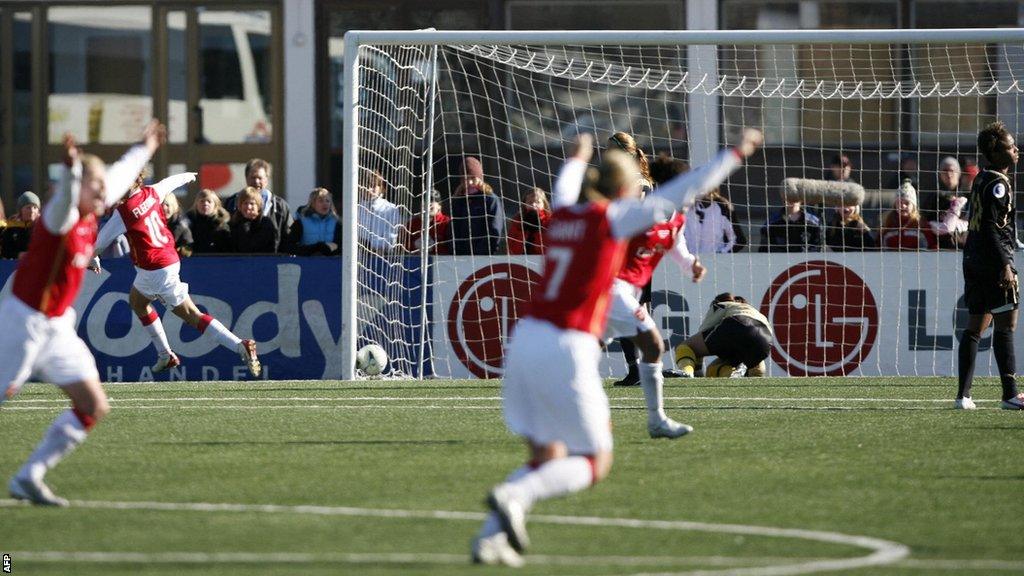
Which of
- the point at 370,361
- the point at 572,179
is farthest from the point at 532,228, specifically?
the point at 572,179

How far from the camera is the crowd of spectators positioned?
642 inches

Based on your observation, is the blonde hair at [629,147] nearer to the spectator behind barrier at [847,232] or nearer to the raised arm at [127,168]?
the raised arm at [127,168]

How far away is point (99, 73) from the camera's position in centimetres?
2200

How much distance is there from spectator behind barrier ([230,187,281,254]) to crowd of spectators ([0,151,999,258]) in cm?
1

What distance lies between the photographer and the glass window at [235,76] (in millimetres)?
21594

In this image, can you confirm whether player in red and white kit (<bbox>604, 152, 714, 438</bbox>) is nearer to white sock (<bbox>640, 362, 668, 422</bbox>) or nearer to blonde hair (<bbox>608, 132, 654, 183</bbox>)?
white sock (<bbox>640, 362, 668, 422</bbox>)

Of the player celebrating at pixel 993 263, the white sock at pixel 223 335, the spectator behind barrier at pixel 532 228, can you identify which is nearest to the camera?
the player celebrating at pixel 993 263

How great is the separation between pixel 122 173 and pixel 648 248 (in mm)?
3653

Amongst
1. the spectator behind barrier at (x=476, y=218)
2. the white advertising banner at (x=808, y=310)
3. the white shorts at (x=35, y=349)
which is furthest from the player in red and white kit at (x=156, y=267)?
the white shorts at (x=35, y=349)

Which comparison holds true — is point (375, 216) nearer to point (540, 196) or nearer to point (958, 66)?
point (540, 196)

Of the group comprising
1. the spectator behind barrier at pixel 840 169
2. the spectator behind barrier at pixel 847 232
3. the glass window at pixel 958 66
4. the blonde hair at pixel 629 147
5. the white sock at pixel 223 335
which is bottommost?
the white sock at pixel 223 335

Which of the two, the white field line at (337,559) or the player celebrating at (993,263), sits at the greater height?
the player celebrating at (993,263)

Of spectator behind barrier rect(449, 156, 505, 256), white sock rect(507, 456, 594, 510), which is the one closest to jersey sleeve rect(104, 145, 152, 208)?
white sock rect(507, 456, 594, 510)

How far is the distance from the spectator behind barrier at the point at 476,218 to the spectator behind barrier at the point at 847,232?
134 inches
